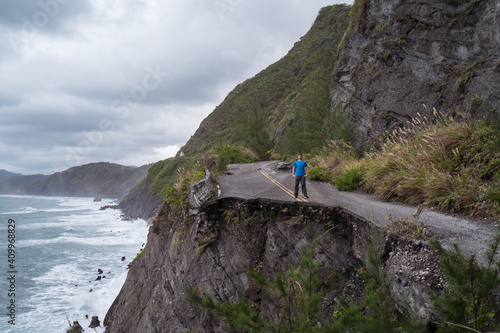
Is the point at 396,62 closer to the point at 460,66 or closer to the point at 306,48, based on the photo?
the point at 460,66

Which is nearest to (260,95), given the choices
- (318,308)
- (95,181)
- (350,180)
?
(350,180)

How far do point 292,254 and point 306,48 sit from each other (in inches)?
2656

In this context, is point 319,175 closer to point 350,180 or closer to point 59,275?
point 350,180

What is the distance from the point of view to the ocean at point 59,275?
15258mm

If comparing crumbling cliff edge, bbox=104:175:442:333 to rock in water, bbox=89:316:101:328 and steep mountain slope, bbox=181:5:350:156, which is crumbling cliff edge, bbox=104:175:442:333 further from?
steep mountain slope, bbox=181:5:350:156

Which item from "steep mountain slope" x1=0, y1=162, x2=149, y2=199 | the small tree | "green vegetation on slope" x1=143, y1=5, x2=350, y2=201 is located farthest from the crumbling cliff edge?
"steep mountain slope" x1=0, y1=162, x2=149, y2=199

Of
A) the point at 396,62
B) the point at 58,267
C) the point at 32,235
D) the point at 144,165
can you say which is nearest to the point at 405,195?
the point at 396,62

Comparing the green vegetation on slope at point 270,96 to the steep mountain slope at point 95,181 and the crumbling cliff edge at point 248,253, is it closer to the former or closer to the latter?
the crumbling cliff edge at point 248,253

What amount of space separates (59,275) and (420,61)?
29.0 metres

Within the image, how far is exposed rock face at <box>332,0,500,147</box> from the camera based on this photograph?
10.6 m

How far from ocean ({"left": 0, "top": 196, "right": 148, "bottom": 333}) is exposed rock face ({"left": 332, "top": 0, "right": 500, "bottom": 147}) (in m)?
16.3

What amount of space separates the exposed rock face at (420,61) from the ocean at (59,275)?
16253 mm

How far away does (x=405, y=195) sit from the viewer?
23.6ft

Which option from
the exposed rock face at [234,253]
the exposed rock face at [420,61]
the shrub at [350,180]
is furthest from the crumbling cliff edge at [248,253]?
the exposed rock face at [420,61]
